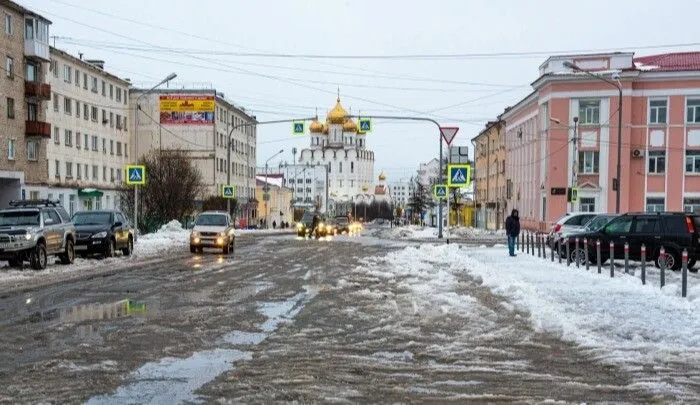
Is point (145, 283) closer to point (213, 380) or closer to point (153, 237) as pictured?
point (213, 380)

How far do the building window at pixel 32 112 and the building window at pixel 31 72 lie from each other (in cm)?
197

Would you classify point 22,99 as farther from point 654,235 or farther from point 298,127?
point 654,235

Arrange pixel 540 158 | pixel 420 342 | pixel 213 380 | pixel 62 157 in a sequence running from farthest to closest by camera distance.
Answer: pixel 62 157
pixel 540 158
pixel 420 342
pixel 213 380

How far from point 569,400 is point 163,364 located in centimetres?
441

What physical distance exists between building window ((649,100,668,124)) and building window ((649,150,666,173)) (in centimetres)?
223

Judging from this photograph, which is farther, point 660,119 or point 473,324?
point 660,119

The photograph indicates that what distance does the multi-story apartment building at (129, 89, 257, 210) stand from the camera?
79.7m

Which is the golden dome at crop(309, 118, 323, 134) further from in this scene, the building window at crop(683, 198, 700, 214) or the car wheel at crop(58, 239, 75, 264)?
the car wheel at crop(58, 239, 75, 264)

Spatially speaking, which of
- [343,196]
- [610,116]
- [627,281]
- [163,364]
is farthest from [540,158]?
[343,196]

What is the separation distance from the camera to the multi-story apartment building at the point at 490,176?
78.1m

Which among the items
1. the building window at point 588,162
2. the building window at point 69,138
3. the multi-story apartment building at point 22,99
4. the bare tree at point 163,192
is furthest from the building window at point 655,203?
the building window at point 69,138

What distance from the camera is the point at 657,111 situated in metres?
53.8

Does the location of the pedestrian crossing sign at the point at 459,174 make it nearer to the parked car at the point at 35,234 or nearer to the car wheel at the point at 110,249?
the car wheel at the point at 110,249

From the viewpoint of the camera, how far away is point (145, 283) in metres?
17.8
